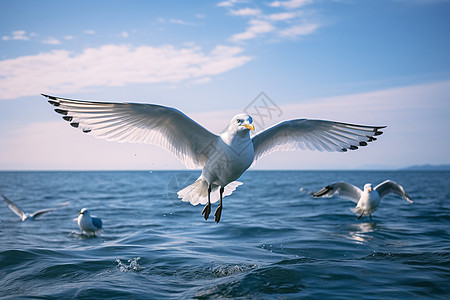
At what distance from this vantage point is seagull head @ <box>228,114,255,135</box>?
15.7 feet

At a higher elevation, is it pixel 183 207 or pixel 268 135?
pixel 268 135

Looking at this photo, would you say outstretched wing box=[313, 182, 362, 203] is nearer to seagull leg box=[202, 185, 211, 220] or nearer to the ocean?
the ocean

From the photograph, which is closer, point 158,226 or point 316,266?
point 316,266

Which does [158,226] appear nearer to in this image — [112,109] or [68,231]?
[68,231]

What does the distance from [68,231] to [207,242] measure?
5278 mm

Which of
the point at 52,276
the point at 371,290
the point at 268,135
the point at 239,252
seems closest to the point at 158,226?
the point at 239,252

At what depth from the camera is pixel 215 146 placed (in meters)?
5.70

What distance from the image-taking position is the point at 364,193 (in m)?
12.2

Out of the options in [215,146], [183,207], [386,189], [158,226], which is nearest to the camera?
[215,146]

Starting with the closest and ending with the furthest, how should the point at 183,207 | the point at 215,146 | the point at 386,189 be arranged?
the point at 215,146
the point at 386,189
the point at 183,207

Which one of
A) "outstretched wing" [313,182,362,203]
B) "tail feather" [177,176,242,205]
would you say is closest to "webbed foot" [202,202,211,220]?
"tail feather" [177,176,242,205]

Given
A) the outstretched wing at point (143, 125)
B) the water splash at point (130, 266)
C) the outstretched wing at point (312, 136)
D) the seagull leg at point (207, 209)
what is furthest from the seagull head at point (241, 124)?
the water splash at point (130, 266)

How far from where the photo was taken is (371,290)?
5035 millimetres

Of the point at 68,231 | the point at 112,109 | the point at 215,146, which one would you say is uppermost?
the point at 112,109
